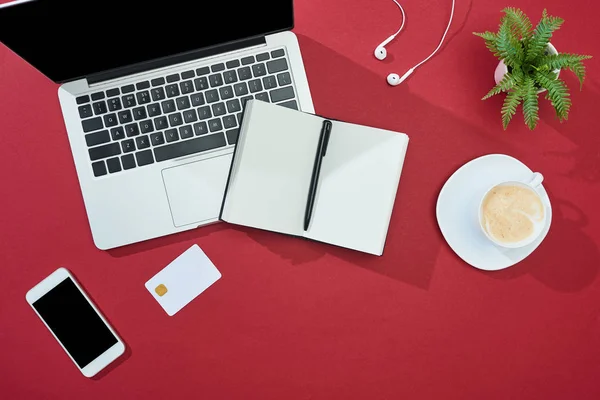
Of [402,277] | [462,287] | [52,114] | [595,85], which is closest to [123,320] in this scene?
[52,114]

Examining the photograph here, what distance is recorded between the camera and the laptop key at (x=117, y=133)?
0.93 metres

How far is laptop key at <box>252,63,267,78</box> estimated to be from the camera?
936 mm

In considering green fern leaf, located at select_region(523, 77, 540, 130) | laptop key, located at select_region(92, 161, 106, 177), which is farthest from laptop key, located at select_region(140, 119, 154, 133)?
green fern leaf, located at select_region(523, 77, 540, 130)

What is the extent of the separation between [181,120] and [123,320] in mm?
412

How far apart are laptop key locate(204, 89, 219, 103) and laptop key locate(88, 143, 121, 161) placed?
19 centimetres

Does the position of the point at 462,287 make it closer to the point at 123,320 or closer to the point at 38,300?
the point at 123,320

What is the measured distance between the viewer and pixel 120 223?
37.0 inches

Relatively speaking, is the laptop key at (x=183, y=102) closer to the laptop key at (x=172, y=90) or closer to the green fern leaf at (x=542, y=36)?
the laptop key at (x=172, y=90)

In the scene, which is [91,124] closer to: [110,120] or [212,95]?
[110,120]

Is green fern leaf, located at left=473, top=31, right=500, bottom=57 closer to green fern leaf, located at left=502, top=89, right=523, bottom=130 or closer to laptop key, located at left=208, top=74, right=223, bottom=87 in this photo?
green fern leaf, located at left=502, top=89, right=523, bottom=130

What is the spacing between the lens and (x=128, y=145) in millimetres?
927

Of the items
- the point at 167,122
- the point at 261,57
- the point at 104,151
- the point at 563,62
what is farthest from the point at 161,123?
the point at 563,62

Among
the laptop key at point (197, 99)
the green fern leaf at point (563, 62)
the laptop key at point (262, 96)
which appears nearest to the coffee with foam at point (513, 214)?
the green fern leaf at point (563, 62)

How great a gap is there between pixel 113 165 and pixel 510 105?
74 cm
